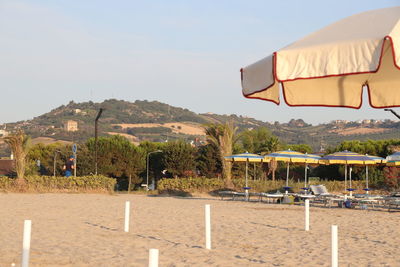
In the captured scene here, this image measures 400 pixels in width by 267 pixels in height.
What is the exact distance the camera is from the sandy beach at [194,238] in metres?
9.69

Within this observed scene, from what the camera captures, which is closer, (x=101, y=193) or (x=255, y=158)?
(x=255, y=158)

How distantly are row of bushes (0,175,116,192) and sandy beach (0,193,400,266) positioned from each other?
10.6 meters

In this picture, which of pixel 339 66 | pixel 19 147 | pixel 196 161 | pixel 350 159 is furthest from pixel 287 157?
pixel 339 66

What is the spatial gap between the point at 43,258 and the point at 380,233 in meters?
7.99

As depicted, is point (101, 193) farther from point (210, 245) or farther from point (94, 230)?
point (210, 245)

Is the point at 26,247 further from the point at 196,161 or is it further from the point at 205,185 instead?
the point at 196,161

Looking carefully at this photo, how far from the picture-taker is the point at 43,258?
9523 millimetres

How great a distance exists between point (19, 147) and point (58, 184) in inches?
108

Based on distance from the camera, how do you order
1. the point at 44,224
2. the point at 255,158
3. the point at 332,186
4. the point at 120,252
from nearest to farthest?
the point at 120,252, the point at 44,224, the point at 255,158, the point at 332,186

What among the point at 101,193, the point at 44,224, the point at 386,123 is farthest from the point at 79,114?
the point at 44,224

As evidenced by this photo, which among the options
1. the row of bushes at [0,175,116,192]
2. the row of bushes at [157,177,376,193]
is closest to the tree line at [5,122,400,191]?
the row of bushes at [157,177,376,193]

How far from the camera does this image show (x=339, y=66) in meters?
4.83

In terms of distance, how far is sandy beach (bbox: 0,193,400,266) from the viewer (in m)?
9.69

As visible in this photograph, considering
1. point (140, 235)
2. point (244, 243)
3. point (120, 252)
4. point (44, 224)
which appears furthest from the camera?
point (44, 224)
